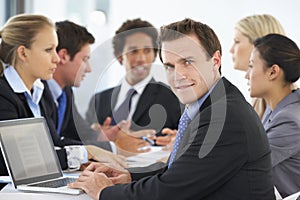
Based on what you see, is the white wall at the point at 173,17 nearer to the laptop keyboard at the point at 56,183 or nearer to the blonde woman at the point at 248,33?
the blonde woman at the point at 248,33

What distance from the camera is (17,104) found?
2758mm

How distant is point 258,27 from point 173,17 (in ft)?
4.51

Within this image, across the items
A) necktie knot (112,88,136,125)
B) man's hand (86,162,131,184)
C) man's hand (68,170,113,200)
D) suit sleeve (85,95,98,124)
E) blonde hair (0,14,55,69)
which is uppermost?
blonde hair (0,14,55,69)

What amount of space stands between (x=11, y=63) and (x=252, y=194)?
1555 mm

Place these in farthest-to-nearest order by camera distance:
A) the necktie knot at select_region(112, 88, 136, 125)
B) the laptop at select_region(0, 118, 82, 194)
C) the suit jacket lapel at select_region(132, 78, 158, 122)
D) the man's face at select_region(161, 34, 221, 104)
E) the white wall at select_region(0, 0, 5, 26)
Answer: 1. the white wall at select_region(0, 0, 5, 26)
2. the necktie knot at select_region(112, 88, 136, 125)
3. the suit jacket lapel at select_region(132, 78, 158, 122)
4. the laptop at select_region(0, 118, 82, 194)
5. the man's face at select_region(161, 34, 221, 104)

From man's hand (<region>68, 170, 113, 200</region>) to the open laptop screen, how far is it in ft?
0.82

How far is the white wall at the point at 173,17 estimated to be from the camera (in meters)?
5.19

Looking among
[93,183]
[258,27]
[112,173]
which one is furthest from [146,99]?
[93,183]

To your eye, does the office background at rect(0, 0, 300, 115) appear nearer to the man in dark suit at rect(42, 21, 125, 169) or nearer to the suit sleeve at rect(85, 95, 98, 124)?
the suit sleeve at rect(85, 95, 98, 124)

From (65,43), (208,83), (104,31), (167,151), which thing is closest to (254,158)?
(208,83)

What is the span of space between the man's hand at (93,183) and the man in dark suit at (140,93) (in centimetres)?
196

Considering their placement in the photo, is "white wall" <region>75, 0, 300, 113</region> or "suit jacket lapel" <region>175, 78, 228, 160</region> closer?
"suit jacket lapel" <region>175, 78, 228, 160</region>

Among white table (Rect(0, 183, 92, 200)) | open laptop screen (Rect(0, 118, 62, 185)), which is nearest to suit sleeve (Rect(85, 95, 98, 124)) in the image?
open laptop screen (Rect(0, 118, 62, 185))

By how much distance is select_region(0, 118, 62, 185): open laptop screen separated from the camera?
2.23 metres
